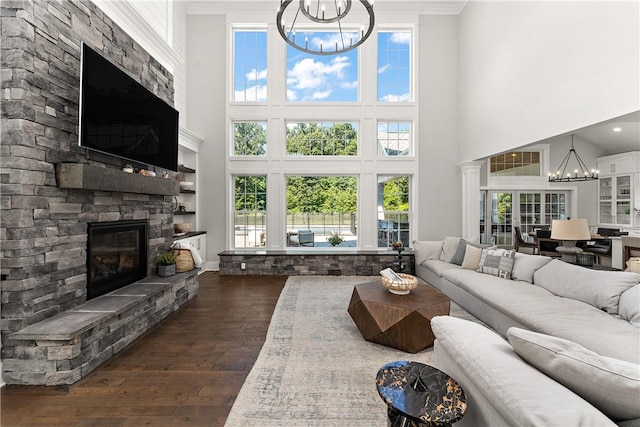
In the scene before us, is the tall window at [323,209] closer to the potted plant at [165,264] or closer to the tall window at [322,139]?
the tall window at [322,139]

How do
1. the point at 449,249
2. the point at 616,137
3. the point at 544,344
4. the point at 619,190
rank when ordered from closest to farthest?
the point at 544,344, the point at 449,249, the point at 616,137, the point at 619,190

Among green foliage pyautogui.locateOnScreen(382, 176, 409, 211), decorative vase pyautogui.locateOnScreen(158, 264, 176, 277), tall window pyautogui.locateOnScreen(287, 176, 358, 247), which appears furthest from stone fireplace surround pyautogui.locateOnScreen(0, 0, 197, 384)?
green foliage pyautogui.locateOnScreen(382, 176, 409, 211)

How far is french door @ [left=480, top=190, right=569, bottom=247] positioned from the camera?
281 inches

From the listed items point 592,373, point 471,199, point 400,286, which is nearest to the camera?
point 592,373

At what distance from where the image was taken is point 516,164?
717 cm

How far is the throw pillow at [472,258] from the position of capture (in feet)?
14.8

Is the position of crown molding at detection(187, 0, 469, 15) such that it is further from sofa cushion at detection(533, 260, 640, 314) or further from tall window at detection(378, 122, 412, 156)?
sofa cushion at detection(533, 260, 640, 314)

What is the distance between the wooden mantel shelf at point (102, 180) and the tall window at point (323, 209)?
116 inches

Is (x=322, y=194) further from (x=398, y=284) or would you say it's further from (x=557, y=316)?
(x=557, y=316)

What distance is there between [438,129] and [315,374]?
5.58 m

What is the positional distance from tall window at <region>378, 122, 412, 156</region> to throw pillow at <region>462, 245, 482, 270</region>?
2576 mm

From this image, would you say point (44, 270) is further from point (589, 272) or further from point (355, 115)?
point (355, 115)

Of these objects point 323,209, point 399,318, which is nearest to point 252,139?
point 323,209

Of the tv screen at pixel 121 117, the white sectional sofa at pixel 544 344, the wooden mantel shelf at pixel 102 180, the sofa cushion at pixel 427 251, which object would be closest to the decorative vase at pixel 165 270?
the wooden mantel shelf at pixel 102 180
